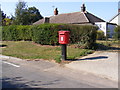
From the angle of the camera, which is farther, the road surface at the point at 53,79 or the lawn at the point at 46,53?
the lawn at the point at 46,53

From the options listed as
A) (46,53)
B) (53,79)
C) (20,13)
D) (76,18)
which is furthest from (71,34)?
(20,13)

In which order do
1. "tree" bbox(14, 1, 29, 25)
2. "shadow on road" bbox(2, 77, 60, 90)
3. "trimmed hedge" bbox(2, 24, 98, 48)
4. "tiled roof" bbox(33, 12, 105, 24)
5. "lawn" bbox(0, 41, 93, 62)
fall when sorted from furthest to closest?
Result: "tree" bbox(14, 1, 29, 25) → "tiled roof" bbox(33, 12, 105, 24) → "trimmed hedge" bbox(2, 24, 98, 48) → "lawn" bbox(0, 41, 93, 62) → "shadow on road" bbox(2, 77, 60, 90)

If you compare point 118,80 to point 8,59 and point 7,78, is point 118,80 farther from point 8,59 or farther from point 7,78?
Result: point 8,59

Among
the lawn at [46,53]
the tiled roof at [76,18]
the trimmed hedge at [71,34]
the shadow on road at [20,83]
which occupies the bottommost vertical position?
the shadow on road at [20,83]

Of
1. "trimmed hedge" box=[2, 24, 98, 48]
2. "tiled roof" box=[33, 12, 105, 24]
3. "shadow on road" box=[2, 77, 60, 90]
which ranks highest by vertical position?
"tiled roof" box=[33, 12, 105, 24]

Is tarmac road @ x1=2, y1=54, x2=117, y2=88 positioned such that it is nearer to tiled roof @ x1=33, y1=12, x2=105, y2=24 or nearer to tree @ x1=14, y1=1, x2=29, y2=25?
tiled roof @ x1=33, y1=12, x2=105, y2=24

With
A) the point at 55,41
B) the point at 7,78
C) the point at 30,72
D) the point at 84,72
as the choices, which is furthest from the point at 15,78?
the point at 55,41

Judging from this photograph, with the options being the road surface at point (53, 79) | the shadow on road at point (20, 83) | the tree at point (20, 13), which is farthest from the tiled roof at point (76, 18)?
the shadow on road at point (20, 83)

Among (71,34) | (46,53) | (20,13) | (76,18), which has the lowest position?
(46,53)

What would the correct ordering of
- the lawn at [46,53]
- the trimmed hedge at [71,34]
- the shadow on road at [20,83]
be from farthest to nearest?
the trimmed hedge at [71,34], the lawn at [46,53], the shadow on road at [20,83]

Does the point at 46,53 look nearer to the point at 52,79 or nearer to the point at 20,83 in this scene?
the point at 52,79

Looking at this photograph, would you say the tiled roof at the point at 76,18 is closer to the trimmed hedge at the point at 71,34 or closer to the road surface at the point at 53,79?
the trimmed hedge at the point at 71,34

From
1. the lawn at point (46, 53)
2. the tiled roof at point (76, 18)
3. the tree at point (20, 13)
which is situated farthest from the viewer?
the tree at point (20, 13)

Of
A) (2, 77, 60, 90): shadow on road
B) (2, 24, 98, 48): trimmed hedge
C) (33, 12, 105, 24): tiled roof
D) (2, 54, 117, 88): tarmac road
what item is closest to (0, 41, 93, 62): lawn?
(2, 24, 98, 48): trimmed hedge
